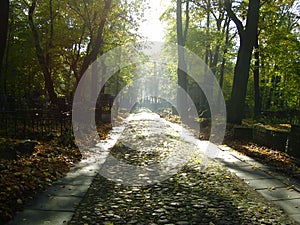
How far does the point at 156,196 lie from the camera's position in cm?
540

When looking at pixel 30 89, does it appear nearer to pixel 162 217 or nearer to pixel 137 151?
pixel 137 151

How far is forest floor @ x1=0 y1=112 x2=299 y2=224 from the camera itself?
4449mm

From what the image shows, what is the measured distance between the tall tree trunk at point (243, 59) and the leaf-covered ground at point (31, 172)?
27.9 feet

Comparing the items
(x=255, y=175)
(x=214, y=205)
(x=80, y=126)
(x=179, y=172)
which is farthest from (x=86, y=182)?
(x=80, y=126)

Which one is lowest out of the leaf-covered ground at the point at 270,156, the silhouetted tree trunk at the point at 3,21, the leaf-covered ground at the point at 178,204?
the leaf-covered ground at the point at 178,204

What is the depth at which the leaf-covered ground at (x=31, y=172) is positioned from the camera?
4590 mm

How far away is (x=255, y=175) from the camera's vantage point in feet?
23.1

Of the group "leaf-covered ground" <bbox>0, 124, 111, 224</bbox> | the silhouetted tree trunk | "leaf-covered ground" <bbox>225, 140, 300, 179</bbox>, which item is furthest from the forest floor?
the silhouetted tree trunk

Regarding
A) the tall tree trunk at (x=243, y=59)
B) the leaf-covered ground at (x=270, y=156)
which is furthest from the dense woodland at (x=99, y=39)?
the leaf-covered ground at (x=270, y=156)

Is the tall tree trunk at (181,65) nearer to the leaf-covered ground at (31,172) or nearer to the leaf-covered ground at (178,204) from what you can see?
the leaf-covered ground at (31,172)

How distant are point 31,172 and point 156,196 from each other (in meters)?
2.55

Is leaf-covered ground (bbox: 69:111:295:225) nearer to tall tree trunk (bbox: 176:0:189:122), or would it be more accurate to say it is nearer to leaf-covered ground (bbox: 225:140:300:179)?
leaf-covered ground (bbox: 225:140:300:179)

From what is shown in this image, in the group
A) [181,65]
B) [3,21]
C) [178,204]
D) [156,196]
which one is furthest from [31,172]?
[181,65]

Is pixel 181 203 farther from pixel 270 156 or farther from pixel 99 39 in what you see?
pixel 99 39
